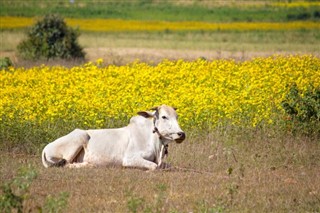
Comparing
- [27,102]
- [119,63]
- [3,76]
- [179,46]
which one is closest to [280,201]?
[27,102]

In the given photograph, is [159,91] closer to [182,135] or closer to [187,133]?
[187,133]

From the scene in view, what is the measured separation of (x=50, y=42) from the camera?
1227 inches

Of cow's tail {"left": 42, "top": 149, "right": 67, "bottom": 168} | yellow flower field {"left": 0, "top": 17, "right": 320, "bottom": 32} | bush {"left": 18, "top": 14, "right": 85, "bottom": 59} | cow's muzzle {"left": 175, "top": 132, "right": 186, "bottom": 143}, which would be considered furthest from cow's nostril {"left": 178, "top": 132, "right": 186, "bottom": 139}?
yellow flower field {"left": 0, "top": 17, "right": 320, "bottom": 32}

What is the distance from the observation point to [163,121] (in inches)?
543

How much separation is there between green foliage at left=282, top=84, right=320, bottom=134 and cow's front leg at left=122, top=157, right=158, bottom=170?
12.6 ft

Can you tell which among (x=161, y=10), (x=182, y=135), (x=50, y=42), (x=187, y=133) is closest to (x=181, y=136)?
(x=182, y=135)

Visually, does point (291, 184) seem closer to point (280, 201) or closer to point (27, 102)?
point (280, 201)

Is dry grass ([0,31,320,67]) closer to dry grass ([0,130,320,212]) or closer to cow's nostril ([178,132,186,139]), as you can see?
dry grass ([0,130,320,212])

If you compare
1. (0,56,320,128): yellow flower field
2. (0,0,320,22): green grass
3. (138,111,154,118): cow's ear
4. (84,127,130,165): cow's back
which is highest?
(138,111,154,118): cow's ear

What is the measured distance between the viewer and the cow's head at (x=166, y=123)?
44.7 ft

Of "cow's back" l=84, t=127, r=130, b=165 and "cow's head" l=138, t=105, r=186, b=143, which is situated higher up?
"cow's head" l=138, t=105, r=186, b=143

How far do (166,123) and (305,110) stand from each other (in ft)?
12.9

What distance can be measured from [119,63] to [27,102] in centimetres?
1264

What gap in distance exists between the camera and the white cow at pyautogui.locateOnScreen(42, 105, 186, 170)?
14.0 metres
